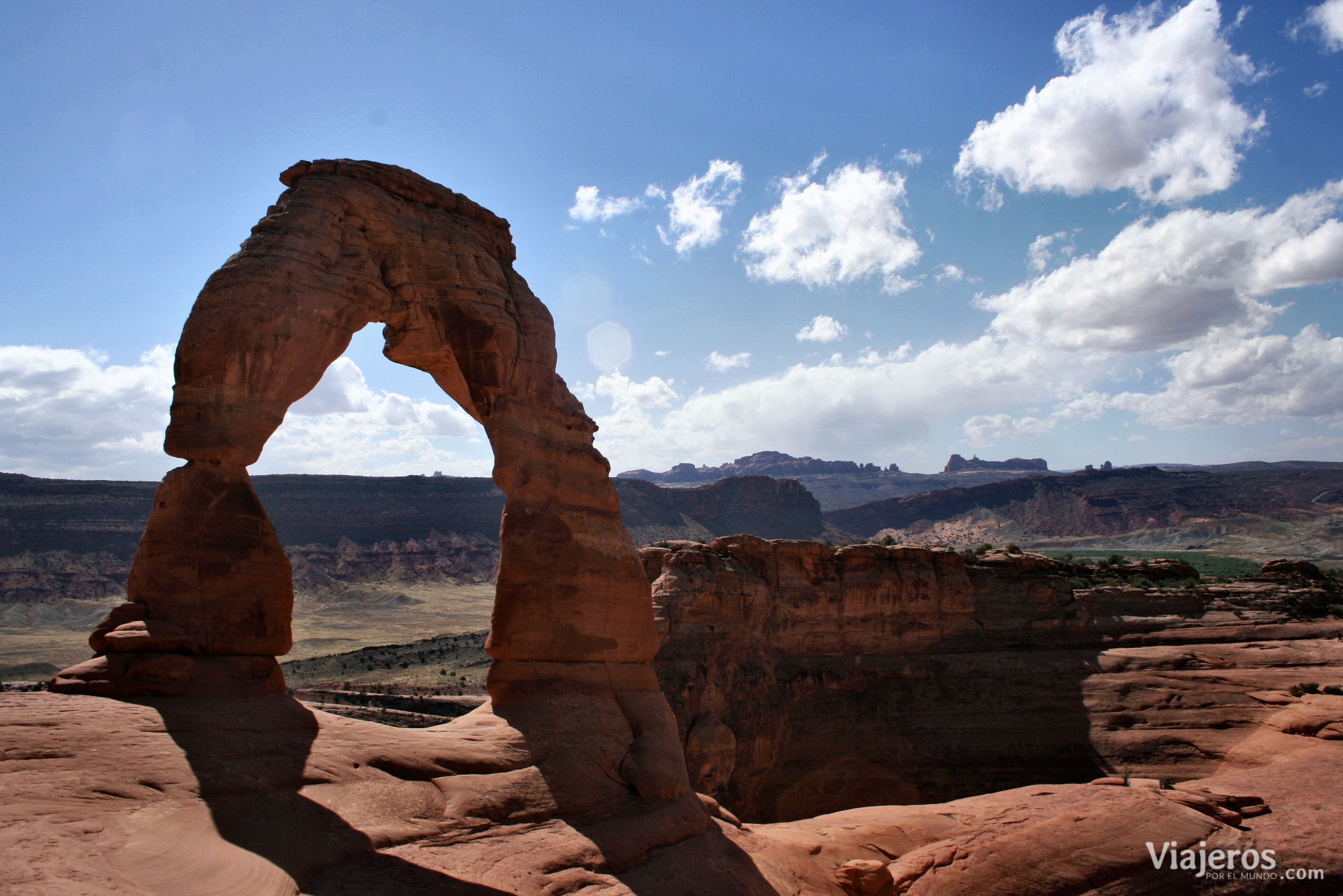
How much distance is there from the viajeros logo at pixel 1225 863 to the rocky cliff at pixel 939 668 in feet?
36.1

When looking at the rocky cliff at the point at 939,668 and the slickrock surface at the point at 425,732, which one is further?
the rocky cliff at the point at 939,668

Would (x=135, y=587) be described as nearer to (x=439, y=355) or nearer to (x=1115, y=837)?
(x=439, y=355)

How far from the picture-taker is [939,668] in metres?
28.1

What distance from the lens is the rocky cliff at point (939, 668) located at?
2444 cm

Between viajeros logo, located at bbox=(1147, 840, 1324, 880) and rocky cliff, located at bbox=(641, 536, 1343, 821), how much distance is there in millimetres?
10998

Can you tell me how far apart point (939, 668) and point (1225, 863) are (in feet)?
47.3

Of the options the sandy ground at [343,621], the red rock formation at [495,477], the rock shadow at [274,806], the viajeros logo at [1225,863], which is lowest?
the sandy ground at [343,621]

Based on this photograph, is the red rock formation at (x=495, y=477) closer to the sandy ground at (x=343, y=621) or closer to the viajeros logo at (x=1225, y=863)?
the viajeros logo at (x=1225, y=863)

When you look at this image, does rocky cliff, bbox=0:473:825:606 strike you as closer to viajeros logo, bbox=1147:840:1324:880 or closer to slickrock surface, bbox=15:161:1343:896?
slickrock surface, bbox=15:161:1343:896

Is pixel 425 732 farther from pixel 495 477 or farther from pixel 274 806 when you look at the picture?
pixel 495 477

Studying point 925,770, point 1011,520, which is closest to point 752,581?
point 925,770

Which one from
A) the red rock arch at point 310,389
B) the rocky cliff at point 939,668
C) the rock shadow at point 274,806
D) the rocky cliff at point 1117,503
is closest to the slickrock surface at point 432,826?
the rock shadow at point 274,806

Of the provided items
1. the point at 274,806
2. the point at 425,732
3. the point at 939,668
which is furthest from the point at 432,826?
the point at 939,668

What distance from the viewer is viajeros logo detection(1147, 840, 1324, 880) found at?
1349 centimetres
